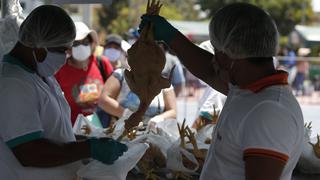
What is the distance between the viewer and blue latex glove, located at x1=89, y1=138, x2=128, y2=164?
1.81 m

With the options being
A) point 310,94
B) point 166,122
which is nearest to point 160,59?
point 166,122

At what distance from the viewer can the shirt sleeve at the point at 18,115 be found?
1.74 metres

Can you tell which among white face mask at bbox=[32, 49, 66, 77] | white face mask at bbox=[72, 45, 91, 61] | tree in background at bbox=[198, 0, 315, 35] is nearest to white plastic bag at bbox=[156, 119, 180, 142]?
white face mask at bbox=[32, 49, 66, 77]

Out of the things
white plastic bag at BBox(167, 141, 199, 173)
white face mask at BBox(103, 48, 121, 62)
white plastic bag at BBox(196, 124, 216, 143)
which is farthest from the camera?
white face mask at BBox(103, 48, 121, 62)

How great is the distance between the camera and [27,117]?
175cm

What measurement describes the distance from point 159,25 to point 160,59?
4.9 inches

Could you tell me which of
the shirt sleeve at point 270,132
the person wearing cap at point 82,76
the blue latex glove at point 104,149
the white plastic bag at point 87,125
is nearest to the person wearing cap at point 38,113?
the blue latex glove at point 104,149

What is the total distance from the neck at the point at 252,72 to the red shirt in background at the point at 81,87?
8.45ft

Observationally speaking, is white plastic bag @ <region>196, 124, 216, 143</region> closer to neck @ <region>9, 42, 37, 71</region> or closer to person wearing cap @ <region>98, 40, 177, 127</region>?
person wearing cap @ <region>98, 40, 177, 127</region>

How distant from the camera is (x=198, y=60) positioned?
2072 mm

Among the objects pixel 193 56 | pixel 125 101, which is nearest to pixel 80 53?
pixel 125 101

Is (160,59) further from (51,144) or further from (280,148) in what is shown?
(280,148)

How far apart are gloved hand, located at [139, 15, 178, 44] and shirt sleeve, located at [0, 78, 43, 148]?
476 millimetres

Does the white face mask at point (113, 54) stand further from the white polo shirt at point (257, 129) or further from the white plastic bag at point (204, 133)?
the white polo shirt at point (257, 129)
